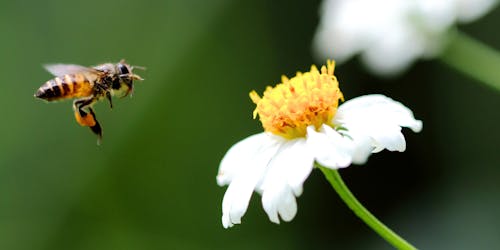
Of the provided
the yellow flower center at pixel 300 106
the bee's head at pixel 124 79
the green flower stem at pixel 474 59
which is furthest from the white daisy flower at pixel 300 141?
the green flower stem at pixel 474 59

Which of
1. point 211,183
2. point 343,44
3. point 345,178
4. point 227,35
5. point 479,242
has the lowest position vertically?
point 479,242

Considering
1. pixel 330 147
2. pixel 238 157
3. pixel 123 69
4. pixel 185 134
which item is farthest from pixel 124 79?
pixel 185 134

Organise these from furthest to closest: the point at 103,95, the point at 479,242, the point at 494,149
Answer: the point at 494,149 < the point at 479,242 < the point at 103,95

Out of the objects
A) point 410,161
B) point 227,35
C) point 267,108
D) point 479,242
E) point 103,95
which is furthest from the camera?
point 227,35

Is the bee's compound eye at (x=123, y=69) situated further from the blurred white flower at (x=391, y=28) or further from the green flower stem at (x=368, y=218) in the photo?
the blurred white flower at (x=391, y=28)

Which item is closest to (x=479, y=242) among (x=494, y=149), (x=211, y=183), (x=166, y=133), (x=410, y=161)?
(x=494, y=149)

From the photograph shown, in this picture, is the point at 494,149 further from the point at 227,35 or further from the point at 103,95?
the point at 103,95
